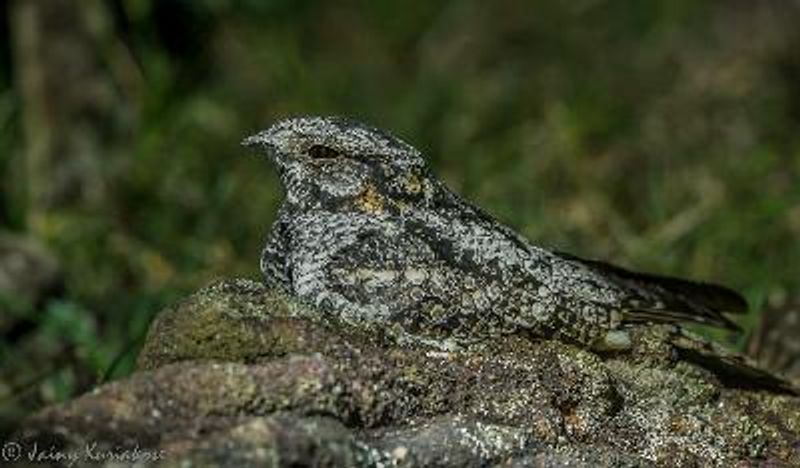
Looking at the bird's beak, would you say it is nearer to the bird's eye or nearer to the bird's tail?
the bird's eye

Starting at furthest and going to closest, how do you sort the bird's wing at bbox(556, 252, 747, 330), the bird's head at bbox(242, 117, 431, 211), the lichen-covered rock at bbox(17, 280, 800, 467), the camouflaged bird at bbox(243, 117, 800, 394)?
the bird's wing at bbox(556, 252, 747, 330) < the bird's head at bbox(242, 117, 431, 211) < the camouflaged bird at bbox(243, 117, 800, 394) < the lichen-covered rock at bbox(17, 280, 800, 467)

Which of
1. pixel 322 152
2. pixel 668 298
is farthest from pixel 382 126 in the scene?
pixel 322 152

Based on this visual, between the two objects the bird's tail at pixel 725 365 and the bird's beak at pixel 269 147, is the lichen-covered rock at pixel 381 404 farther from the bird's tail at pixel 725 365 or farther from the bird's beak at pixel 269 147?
the bird's beak at pixel 269 147

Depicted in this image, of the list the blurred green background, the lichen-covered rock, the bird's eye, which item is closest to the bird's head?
the bird's eye

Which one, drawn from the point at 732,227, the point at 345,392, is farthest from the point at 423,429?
the point at 732,227

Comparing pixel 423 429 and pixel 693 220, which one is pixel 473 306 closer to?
pixel 423 429

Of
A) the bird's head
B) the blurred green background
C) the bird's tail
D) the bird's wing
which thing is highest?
the blurred green background
